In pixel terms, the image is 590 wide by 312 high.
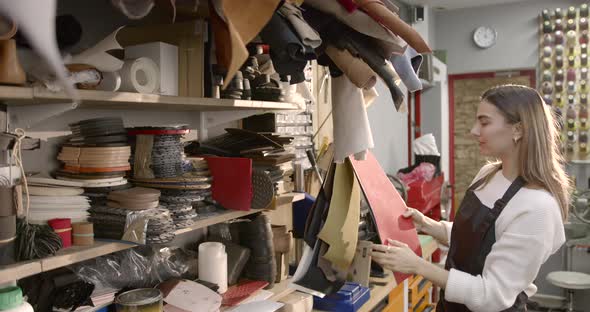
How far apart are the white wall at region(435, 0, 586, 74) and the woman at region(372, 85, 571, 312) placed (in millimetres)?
3909

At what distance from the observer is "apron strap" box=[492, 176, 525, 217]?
5.83 feet

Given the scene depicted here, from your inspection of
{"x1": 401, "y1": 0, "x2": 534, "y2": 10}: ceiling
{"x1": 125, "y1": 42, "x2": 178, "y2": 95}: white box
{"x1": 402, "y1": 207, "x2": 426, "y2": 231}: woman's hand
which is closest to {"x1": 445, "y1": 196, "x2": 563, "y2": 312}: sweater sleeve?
{"x1": 402, "y1": 207, "x2": 426, "y2": 231}: woman's hand

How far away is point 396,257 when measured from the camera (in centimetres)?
173

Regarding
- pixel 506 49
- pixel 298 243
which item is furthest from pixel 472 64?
pixel 298 243

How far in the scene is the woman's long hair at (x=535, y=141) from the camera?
1.76 meters

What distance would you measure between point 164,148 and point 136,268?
1.40 feet

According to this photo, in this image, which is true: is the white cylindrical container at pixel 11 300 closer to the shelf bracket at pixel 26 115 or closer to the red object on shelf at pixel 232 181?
the shelf bracket at pixel 26 115

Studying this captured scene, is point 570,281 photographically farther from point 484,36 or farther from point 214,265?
point 214,265

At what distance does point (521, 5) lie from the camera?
5348 millimetres

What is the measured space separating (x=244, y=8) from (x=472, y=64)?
5.19 metres

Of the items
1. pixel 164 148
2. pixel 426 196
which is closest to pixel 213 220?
pixel 164 148

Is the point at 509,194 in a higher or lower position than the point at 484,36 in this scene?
lower

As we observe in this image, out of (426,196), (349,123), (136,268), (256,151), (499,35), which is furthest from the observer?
(499,35)

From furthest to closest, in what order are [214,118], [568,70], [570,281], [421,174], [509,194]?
[568,70] → [570,281] → [421,174] → [214,118] → [509,194]
